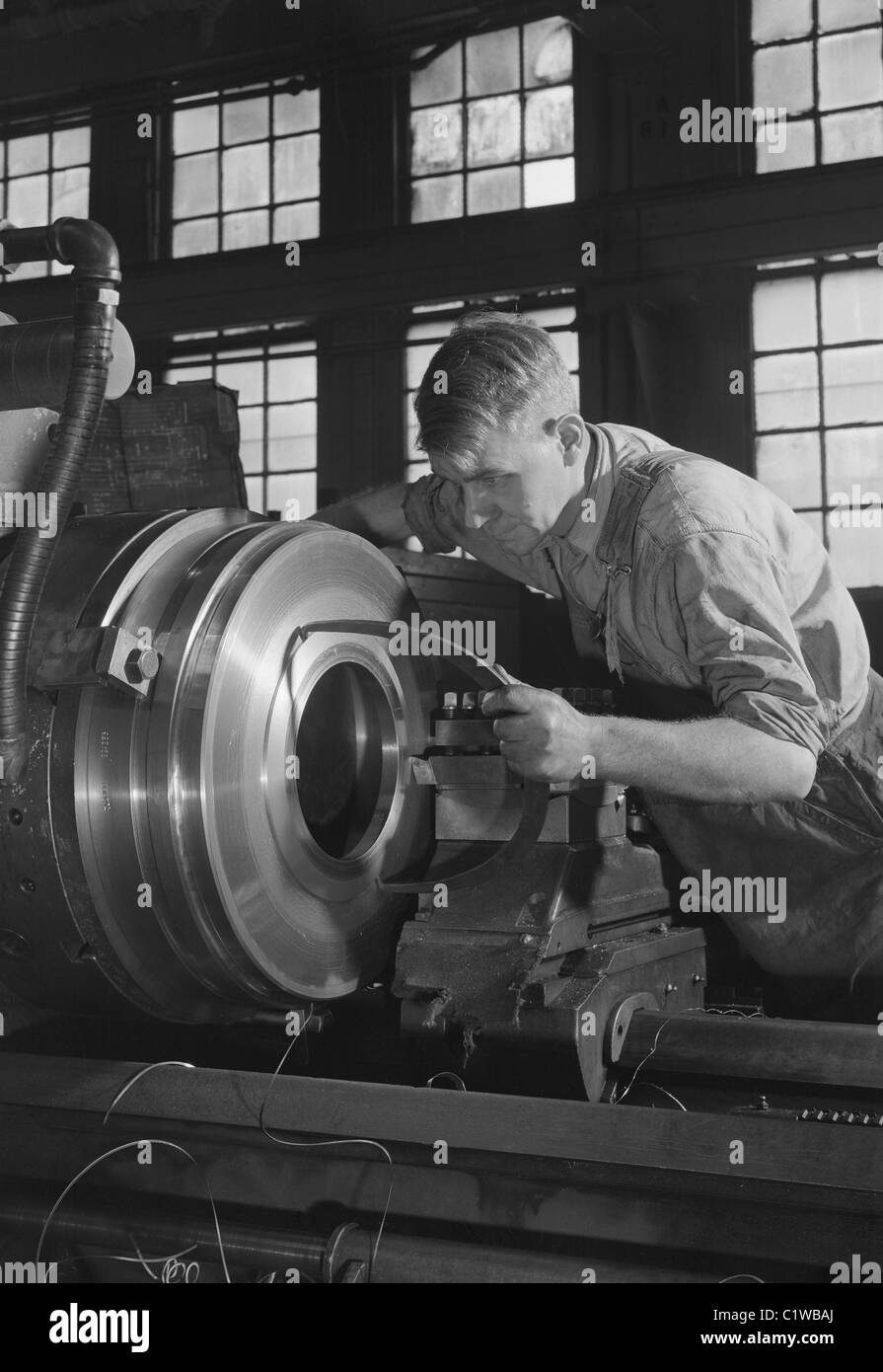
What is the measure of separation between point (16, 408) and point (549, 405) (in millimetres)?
608

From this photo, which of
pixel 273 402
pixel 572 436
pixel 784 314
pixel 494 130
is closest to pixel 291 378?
pixel 273 402

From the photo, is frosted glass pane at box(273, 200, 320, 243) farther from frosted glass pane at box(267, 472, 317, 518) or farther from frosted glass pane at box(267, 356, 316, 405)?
frosted glass pane at box(267, 472, 317, 518)

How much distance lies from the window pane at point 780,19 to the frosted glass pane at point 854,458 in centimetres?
163

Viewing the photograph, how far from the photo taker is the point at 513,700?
1338mm

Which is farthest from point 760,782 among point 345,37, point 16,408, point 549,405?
point 345,37

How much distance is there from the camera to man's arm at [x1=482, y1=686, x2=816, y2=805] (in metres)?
1.34

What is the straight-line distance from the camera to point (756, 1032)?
1415mm

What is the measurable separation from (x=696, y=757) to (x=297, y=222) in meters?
5.33

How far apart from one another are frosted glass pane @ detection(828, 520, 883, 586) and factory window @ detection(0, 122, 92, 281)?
397cm

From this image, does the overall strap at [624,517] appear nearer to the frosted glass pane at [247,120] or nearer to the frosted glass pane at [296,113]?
the frosted glass pane at [296,113]

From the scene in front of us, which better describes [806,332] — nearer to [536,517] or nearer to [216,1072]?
[536,517]

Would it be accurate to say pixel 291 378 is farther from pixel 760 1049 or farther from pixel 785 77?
pixel 760 1049

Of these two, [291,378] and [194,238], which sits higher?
[194,238]

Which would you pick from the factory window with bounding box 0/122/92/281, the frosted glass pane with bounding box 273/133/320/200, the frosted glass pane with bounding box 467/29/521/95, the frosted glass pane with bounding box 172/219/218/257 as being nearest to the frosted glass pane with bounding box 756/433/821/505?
the frosted glass pane with bounding box 467/29/521/95
